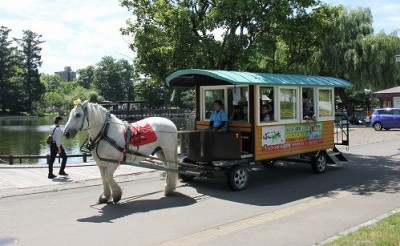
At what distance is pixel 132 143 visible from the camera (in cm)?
938

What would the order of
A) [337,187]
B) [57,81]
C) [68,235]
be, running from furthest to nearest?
[57,81] < [337,187] < [68,235]

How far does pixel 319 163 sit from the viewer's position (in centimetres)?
1305

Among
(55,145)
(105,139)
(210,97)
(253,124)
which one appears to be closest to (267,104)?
(253,124)

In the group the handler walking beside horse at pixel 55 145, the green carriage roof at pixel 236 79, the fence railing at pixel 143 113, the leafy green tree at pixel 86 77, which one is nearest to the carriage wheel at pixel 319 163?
the green carriage roof at pixel 236 79

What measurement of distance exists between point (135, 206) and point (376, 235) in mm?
4683

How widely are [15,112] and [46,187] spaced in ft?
306

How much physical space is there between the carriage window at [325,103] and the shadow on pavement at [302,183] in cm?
179

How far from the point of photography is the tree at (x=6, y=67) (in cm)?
9493

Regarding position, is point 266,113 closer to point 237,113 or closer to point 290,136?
point 237,113

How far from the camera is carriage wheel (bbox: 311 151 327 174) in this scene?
1293 centimetres

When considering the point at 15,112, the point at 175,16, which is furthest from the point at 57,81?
the point at 175,16

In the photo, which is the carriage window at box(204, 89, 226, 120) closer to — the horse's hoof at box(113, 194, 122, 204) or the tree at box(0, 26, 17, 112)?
the horse's hoof at box(113, 194, 122, 204)

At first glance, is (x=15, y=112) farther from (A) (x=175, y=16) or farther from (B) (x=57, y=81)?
(A) (x=175, y=16)

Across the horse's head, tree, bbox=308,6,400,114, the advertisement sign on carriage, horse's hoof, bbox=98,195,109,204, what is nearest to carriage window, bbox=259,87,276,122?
the advertisement sign on carriage
